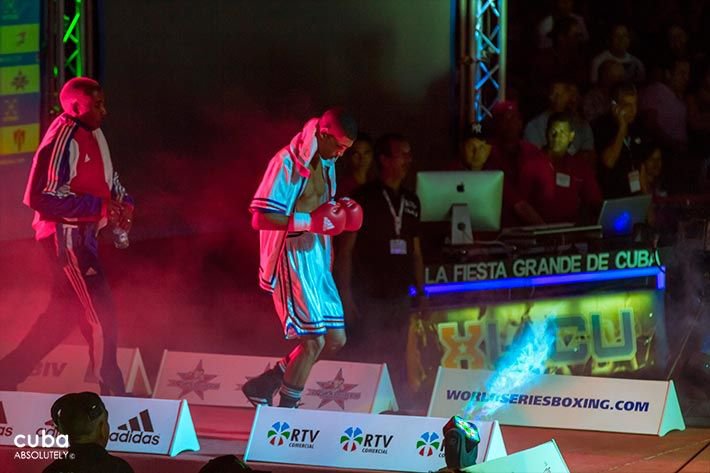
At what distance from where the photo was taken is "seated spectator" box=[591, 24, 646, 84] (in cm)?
1327

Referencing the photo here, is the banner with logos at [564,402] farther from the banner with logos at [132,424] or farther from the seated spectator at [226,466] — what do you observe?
the seated spectator at [226,466]

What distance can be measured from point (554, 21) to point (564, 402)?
202 inches

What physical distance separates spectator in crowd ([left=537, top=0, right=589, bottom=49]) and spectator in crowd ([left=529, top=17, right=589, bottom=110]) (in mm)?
51

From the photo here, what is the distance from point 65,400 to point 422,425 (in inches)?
112

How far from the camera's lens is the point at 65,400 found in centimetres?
561

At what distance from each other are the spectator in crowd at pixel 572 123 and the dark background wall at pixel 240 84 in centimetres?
100

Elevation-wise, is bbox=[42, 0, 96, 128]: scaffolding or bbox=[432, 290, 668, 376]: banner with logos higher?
bbox=[42, 0, 96, 128]: scaffolding

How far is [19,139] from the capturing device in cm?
1148

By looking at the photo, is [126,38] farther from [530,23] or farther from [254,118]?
[530,23]

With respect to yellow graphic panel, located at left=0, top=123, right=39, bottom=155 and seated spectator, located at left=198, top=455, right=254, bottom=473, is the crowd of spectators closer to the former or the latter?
yellow graphic panel, located at left=0, top=123, right=39, bottom=155

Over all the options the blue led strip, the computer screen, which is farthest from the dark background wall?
the blue led strip

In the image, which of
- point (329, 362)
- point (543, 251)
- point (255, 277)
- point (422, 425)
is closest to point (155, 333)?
point (255, 277)

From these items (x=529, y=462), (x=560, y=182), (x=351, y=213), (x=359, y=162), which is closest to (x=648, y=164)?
(x=560, y=182)

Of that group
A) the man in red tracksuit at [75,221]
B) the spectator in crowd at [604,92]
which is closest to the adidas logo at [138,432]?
the man in red tracksuit at [75,221]
